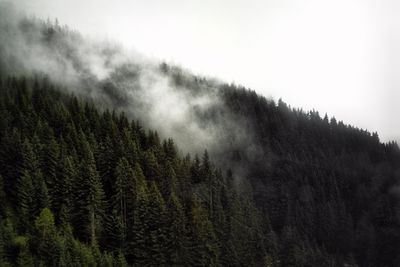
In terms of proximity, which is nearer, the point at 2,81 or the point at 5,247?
the point at 5,247

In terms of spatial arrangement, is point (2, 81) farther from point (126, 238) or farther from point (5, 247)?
point (5, 247)

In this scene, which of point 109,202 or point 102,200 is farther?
point 109,202

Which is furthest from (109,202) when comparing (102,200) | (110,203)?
(102,200)

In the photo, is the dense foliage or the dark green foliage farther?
the dark green foliage

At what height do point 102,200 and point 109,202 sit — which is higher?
point 109,202

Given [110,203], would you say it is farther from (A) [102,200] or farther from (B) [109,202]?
(A) [102,200]

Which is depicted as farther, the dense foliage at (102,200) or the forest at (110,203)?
the forest at (110,203)

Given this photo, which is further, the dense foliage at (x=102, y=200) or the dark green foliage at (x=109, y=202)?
the dark green foliage at (x=109, y=202)

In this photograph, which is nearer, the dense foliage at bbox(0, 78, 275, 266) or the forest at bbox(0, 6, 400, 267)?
the dense foliage at bbox(0, 78, 275, 266)

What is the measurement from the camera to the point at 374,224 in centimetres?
19675

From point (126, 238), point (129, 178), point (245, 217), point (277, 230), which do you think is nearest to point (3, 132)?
point (129, 178)

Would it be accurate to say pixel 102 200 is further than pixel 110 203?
No

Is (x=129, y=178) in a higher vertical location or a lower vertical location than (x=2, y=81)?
lower

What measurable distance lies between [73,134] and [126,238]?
32625 mm
